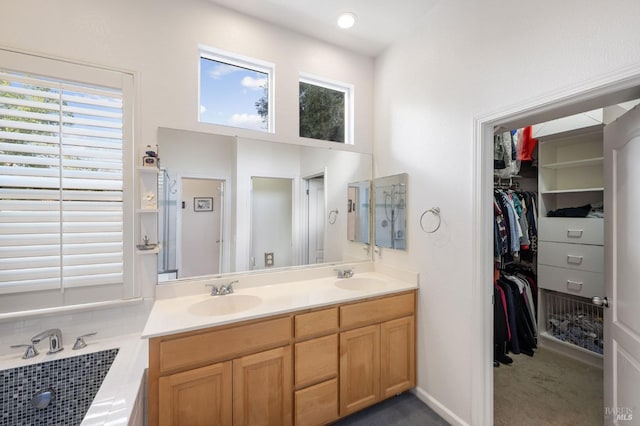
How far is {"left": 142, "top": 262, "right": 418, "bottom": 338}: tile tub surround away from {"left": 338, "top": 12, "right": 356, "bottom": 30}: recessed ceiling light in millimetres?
1972

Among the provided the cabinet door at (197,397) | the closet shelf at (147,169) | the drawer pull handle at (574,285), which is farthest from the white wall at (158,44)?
the drawer pull handle at (574,285)

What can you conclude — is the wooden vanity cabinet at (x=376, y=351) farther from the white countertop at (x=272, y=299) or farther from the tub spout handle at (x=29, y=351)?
the tub spout handle at (x=29, y=351)

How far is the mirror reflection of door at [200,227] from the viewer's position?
189 centimetres

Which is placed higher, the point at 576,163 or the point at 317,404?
the point at 576,163

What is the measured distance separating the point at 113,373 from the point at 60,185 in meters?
1.08

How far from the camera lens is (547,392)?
2098mm

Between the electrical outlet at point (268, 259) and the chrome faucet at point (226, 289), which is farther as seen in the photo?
the electrical outlet at point (268, 259)

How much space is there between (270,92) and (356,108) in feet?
2.72

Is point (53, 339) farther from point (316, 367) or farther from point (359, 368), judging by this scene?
point (359, 368)

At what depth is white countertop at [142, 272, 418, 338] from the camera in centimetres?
139

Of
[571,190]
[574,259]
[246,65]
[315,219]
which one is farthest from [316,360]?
[571,190]

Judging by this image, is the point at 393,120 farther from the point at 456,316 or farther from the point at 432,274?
the point at 456,316

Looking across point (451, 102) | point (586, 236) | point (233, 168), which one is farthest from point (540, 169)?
point (233, 168)

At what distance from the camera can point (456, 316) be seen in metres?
→ 1.81
